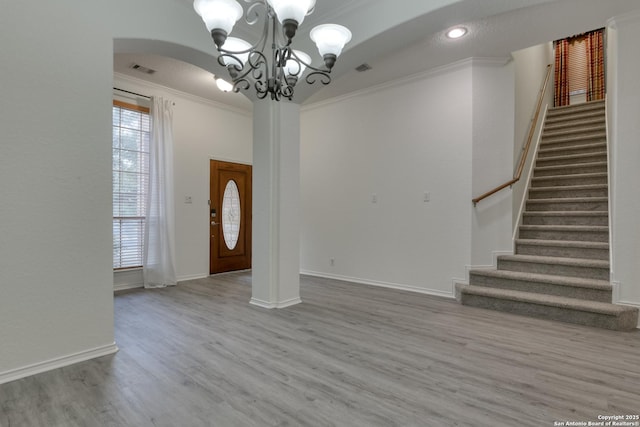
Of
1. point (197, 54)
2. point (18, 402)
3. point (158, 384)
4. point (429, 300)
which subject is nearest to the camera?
point (18, 402)

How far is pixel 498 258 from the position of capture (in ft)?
14.6

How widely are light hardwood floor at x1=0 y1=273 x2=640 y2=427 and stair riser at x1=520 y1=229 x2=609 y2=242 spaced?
1.49 metres

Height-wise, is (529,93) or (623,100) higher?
(529,93)

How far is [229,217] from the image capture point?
6.24 meters

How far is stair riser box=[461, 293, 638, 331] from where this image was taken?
3248mm

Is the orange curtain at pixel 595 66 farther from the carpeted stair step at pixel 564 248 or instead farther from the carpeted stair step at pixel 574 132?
the carpeted stair step at pixel 564 248

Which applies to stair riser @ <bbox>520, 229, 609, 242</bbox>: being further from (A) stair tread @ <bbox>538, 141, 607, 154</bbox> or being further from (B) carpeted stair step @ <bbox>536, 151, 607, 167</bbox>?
(A) stair tread @ <bbox>538, 141, 607, 154</bbox>

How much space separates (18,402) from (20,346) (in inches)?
17.3

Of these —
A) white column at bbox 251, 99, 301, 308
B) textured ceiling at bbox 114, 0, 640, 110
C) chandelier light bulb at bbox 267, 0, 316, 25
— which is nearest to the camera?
chandelier light bulb at bbox 267, 0, 316, 25

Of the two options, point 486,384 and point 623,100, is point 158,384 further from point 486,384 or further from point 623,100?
point 623,100

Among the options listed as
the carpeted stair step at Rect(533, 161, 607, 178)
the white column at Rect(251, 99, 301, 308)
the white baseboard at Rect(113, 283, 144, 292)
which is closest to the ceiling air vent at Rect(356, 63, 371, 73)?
the white column at Rect(251, 99, 301, 308)

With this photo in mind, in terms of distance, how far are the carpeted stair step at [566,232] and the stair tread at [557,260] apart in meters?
0.40

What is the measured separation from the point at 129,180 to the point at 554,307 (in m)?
5.73

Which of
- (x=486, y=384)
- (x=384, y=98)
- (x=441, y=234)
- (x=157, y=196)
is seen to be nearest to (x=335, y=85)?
(x=384, y=98)
